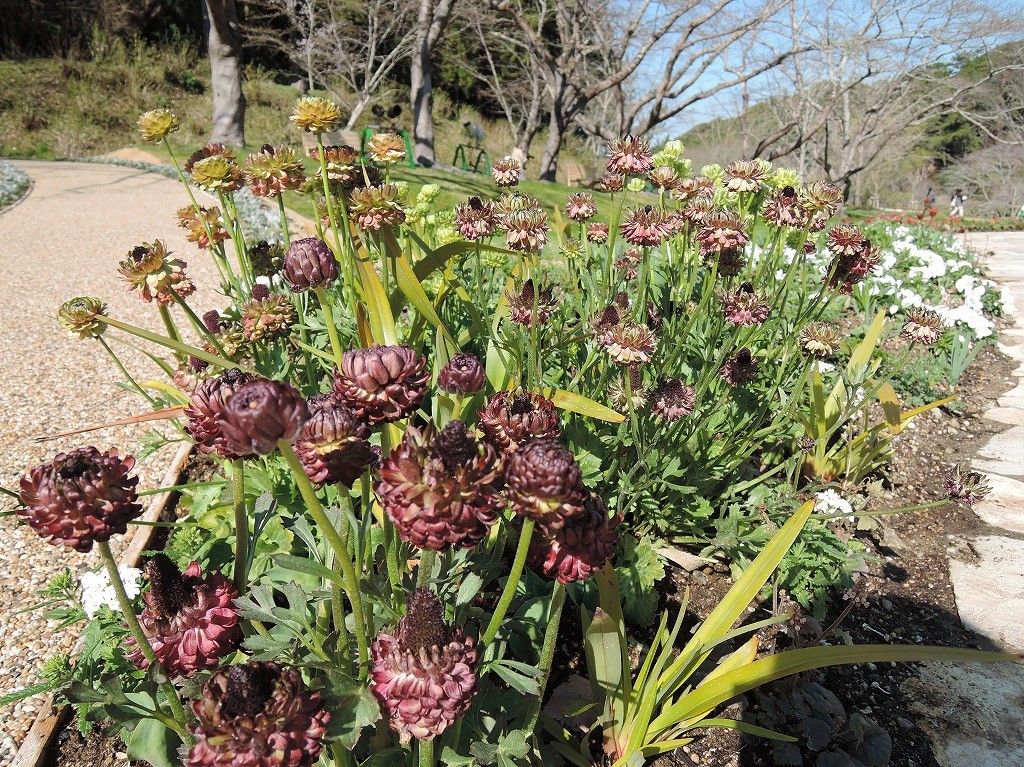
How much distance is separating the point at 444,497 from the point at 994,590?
93.6 inches

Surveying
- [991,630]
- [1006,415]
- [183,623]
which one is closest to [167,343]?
[183,623]

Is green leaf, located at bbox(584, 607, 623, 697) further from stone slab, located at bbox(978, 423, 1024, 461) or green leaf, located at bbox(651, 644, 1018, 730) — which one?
stone slab, located at bbox(978, 423, 1024, 461)

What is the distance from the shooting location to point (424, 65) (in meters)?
13.3

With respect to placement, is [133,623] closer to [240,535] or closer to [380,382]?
[240,535]

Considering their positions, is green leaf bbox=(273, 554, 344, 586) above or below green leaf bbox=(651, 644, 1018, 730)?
above

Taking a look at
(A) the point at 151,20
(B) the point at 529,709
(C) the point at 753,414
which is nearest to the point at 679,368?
(C) the point at 753,414

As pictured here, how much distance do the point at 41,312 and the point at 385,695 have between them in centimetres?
470

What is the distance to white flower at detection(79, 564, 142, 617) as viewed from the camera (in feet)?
5.30

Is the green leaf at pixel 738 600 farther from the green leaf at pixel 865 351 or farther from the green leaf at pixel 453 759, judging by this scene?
the green leaf at pixel 865 351

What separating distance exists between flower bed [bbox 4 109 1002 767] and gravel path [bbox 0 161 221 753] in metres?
0.19

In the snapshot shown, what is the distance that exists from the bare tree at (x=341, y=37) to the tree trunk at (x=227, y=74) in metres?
4.98

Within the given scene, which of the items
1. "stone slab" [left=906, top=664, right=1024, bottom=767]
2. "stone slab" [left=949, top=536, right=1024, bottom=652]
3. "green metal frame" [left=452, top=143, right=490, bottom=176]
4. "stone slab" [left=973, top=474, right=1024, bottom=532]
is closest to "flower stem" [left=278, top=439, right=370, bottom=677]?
"stone slab" [left=906, top=664, right=1024, bottom=767]

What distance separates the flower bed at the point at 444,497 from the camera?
0.86 meters

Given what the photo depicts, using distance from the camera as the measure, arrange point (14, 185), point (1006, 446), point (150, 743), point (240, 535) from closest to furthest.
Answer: point (240, 535), point (150, 743), point (1006, 446), point (14, 185)
